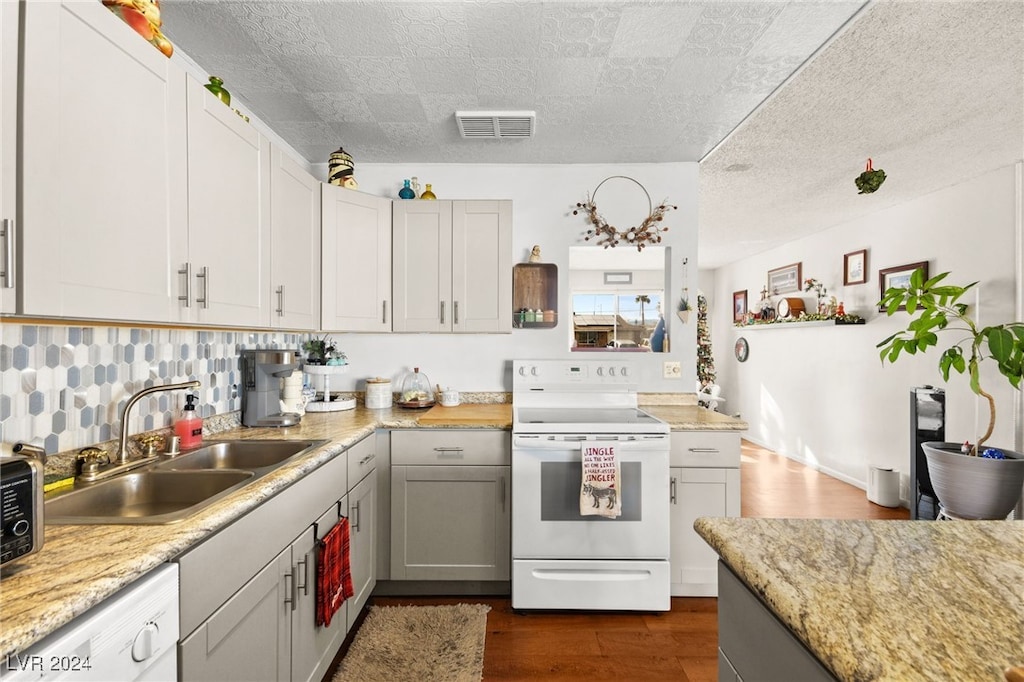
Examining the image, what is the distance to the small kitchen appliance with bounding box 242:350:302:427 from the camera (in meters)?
2.20

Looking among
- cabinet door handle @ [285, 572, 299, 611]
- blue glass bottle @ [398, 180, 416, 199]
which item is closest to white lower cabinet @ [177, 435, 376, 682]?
cabinet door handle @ [285, 572, 299, 611]

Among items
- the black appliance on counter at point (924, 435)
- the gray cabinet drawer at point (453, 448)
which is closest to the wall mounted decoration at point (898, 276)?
the black appliance on counter at point (924, 435)

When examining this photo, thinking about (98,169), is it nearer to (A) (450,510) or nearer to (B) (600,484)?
(A) (450,510)

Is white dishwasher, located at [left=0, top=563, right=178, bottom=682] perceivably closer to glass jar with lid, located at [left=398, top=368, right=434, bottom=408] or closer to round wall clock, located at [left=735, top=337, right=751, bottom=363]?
glass jar with lid, located at [left=398, top=368, right=434, bottom=408]

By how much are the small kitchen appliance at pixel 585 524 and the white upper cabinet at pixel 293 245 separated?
4.06ft

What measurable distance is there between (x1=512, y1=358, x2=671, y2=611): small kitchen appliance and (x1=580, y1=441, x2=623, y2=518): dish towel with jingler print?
2cm

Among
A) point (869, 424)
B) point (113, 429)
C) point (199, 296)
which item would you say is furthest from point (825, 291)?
point (113, 429)

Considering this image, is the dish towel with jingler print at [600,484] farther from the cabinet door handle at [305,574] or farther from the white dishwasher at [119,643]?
the white dishwasher at [119,643]

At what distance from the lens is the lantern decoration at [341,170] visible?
2602mm

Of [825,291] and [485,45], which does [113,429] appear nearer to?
[485,45]

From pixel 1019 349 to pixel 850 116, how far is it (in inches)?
61.7

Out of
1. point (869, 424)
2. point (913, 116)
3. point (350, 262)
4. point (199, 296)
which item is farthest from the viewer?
point (869, 424)

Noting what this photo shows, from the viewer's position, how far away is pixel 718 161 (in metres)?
3.03

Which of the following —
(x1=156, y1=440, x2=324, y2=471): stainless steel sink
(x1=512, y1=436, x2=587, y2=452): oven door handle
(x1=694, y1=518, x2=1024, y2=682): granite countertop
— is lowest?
(x1=512, y1=436, x2=587, y2=452): oven door handle
